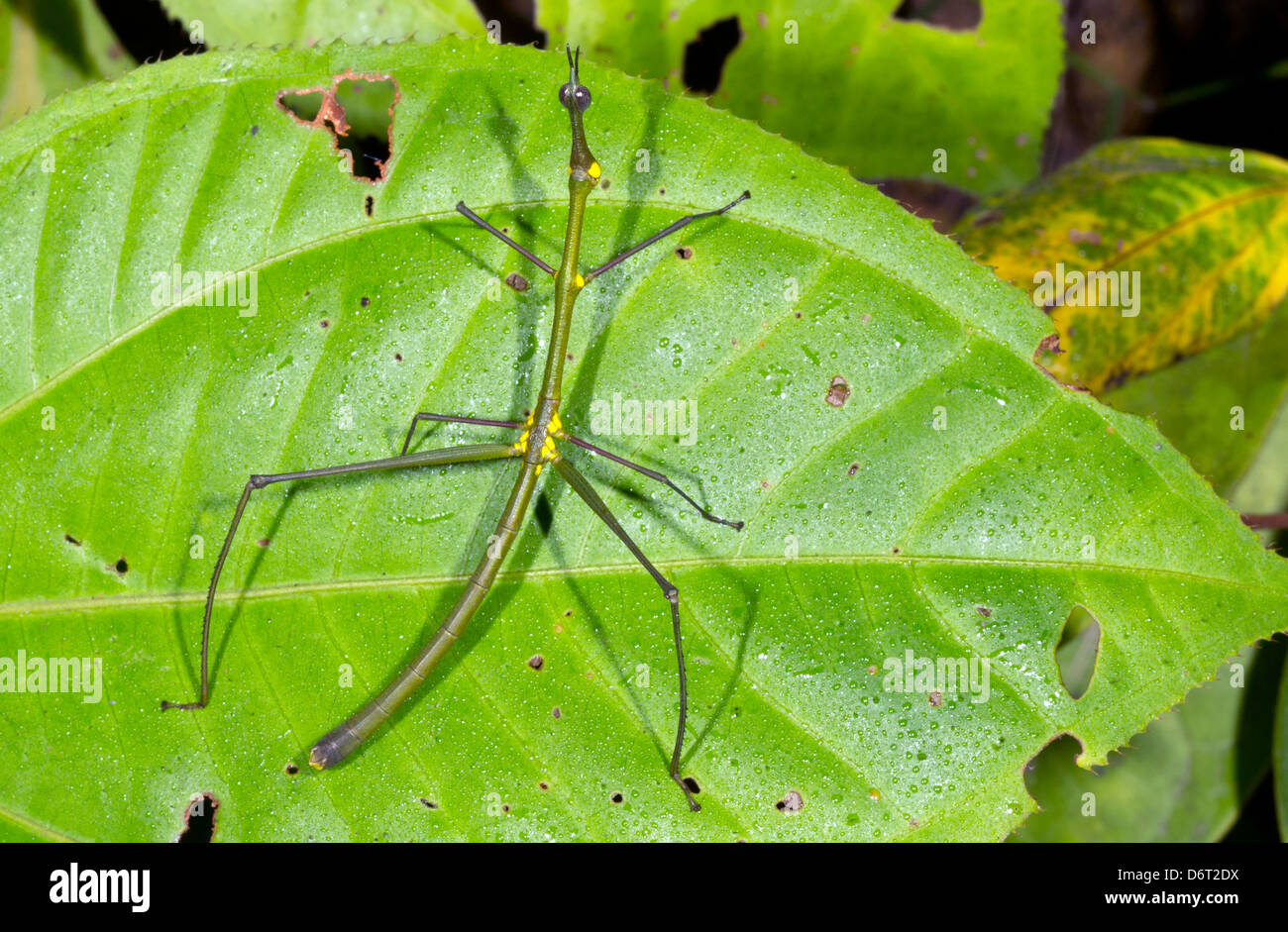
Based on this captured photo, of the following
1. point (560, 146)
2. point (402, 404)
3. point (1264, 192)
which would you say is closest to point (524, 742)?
point (402, 404)

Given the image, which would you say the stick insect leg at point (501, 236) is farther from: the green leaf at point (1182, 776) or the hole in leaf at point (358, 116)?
the green leaf at point (1182, 776)

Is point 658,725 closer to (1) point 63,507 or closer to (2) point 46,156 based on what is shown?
(1) point 63,507

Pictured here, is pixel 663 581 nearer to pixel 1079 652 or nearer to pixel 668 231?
pixel 668 231

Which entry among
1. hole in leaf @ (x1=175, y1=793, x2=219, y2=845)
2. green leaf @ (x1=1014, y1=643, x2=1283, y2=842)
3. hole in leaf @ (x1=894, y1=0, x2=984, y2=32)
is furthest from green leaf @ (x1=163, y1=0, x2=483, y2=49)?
green leaf @ (x1=1014, y1=643, x2=1283, y2=842)

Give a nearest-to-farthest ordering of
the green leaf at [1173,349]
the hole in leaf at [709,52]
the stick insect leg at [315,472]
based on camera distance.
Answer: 1. the stick insect leg at [315,472]
2. the green leaf at [1173,349]
3. the hole in leaf at [709,52]

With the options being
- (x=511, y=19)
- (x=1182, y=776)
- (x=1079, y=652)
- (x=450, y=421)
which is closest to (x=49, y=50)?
(x=511, y=19)

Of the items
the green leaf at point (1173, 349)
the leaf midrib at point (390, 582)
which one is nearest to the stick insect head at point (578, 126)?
the leaf midrib at point (390, 582)
